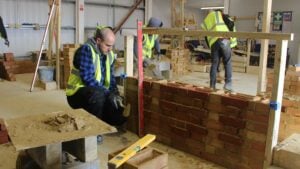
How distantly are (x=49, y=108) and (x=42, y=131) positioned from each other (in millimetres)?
3035

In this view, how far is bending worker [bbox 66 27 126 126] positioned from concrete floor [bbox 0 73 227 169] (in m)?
0.37

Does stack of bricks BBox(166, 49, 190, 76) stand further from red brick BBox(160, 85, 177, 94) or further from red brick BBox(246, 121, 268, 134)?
red brick BBox(246, 121, 268, 134)

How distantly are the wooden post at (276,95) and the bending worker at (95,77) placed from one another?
170cm

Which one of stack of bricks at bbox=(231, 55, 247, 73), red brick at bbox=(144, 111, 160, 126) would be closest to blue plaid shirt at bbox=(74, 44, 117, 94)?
red brick at bbox=(144, 111, 160, 126)

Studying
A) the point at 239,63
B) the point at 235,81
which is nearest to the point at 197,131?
the point at 235,81

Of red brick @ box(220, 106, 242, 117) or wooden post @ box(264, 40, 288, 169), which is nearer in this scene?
wooden post @ box(264, 40, 288, 169)

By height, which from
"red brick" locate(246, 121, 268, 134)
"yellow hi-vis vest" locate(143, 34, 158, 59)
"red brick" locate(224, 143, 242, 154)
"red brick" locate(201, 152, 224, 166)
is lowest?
"red brick" locate(201, 152, 224, 166)

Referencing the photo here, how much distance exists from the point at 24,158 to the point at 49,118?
411 mm

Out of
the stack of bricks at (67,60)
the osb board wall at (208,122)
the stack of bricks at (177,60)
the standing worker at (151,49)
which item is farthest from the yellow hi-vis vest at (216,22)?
the stack of bricks at (177,60)

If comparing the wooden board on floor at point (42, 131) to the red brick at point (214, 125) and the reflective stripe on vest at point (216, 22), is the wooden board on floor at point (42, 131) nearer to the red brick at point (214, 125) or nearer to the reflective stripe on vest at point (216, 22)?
the red brick at point (214, 125)

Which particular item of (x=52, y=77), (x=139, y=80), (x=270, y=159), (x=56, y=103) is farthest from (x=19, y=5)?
(x=270, y=159)

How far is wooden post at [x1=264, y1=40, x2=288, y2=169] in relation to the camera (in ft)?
8.46

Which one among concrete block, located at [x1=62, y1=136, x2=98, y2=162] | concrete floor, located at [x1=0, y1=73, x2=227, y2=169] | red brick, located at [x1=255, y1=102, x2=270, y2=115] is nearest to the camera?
concrete block, located at [x1=62, y1=136, x2=98, y2=162]

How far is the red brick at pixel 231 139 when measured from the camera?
9.61ft
